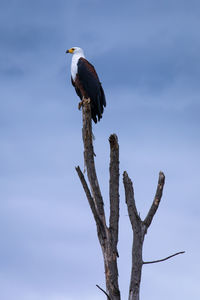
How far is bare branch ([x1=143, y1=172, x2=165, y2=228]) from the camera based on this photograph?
8164 millimetres

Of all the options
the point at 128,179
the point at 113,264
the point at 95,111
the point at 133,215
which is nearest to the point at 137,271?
the point at 113,264

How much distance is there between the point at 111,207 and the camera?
26.6 ft

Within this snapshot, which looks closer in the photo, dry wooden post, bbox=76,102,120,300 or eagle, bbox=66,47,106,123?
dry wooden post, bbox=76,102,120,300

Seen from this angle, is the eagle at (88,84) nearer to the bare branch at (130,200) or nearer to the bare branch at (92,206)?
the bare branch at (92,206)

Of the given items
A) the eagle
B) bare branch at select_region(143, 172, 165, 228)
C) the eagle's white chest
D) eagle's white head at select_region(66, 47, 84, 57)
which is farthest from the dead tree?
eagle's white head at select_region(66, 47, 84, 57)

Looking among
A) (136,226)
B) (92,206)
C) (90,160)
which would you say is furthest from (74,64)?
(136,226)

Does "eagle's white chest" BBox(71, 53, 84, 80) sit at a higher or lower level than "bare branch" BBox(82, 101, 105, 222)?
higher

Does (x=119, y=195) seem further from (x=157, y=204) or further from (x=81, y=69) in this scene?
(x=81, y=69)

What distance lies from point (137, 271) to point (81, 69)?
5.87 metres

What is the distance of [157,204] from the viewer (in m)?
8.27

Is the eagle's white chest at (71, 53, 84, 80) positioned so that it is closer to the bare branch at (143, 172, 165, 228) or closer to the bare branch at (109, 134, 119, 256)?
the bare branch at (109, 134, 119, 256)

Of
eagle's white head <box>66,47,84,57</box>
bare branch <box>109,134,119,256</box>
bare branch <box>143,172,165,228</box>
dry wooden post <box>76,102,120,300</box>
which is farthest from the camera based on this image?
eagle's white head <box>66,47,84,57</box>

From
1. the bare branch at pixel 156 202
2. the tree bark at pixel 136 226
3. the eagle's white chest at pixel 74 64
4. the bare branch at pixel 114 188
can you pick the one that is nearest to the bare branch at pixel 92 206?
the bare branch at pixel 114 188

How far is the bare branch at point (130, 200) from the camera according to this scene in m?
8.07
